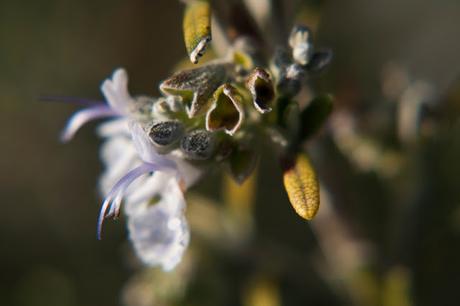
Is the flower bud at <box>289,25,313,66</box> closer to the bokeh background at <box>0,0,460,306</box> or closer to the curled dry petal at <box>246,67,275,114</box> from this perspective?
the curled dry petal at <box>246,67,275,114</box>

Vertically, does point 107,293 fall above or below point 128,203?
below

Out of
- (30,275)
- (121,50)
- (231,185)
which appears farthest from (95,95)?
(231,185)

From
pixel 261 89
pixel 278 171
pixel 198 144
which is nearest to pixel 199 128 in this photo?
pixel 198 144

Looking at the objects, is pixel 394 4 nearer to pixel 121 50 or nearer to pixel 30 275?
pixel 121 50

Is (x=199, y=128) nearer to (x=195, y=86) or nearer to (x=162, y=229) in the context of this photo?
(x=195, y=86)

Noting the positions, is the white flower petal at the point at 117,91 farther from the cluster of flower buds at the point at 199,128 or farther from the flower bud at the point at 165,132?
the flower bud at the point at 165,132
